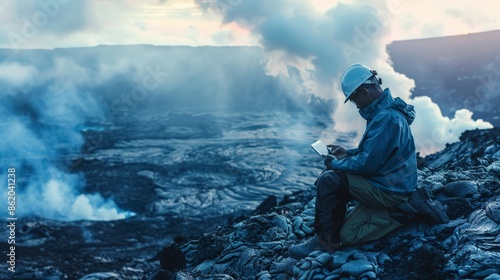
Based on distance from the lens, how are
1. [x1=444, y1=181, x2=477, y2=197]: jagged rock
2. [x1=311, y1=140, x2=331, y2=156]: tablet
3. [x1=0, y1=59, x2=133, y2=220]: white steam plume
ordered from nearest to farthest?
[x1=311, y1=140, x2=331, y2=156]: tablet < [x1=444, y1=181, x2=477, y2=197]: jagged rock < [x1=0, y1=59, x2=133, y2=220]: white steam plume

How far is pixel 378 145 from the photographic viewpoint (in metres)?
4.23

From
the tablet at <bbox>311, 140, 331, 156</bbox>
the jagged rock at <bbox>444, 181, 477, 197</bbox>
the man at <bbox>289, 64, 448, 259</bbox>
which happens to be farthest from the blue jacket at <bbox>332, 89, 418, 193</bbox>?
the jagged rock at <bbox>444, 181, 477, 197</bbox>

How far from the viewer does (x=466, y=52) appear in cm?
5538

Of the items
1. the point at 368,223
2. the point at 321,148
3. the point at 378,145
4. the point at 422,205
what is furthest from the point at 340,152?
the point at 422,205

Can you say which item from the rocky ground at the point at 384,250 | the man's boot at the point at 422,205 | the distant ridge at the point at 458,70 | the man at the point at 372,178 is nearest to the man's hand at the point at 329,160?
the man at the point at 372,178

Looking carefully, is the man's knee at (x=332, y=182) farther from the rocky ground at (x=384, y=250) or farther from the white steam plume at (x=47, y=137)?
the white steam plume at (x=47, y=137)

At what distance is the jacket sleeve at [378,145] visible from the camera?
4238 millimetres

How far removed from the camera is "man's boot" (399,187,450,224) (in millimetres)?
4586

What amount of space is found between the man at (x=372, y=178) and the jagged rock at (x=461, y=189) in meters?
0.89

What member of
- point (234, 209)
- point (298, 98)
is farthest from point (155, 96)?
point (234, 209)

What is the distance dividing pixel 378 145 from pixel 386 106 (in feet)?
1.35

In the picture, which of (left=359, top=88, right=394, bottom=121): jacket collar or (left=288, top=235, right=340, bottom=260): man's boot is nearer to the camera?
(left=359, top=88, right=394, bottom=121): jacket collar

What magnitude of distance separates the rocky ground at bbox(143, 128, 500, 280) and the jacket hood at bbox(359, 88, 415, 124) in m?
1.19

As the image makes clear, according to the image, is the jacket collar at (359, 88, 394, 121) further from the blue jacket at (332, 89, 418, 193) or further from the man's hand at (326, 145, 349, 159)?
the man's hand at (326, 145, 349, 159)
